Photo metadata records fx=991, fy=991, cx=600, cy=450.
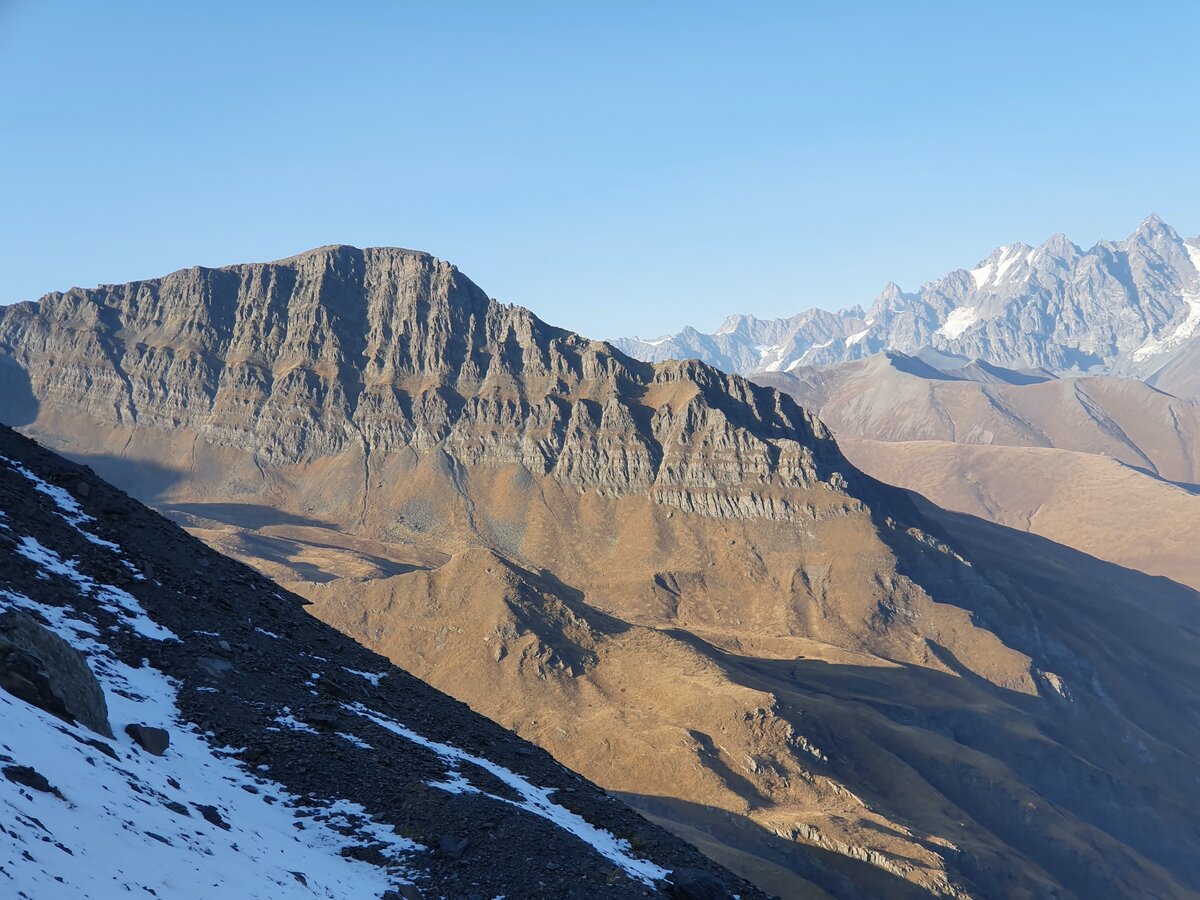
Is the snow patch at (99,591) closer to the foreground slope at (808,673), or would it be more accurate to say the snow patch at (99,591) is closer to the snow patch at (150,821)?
the snow patch at (150,821)

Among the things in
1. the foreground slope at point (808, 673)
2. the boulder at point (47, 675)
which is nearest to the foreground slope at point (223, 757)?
the boulder at point (47, 675)

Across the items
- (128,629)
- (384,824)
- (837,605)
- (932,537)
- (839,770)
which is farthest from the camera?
(932,537)

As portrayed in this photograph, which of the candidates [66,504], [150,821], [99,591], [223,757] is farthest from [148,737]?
[66,504]

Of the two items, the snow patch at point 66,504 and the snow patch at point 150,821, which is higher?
the snow patch at point 66,504

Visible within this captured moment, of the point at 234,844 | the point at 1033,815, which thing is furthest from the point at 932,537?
the point at 234,844

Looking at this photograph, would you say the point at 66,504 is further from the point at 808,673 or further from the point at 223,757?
the point at 808,673

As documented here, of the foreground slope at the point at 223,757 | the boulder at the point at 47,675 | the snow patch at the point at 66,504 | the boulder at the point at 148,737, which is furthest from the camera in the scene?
the snow patch at the point at 66,504

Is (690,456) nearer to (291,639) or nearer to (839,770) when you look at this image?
(839,770)

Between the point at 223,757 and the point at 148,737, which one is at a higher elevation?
the point at 148,737
